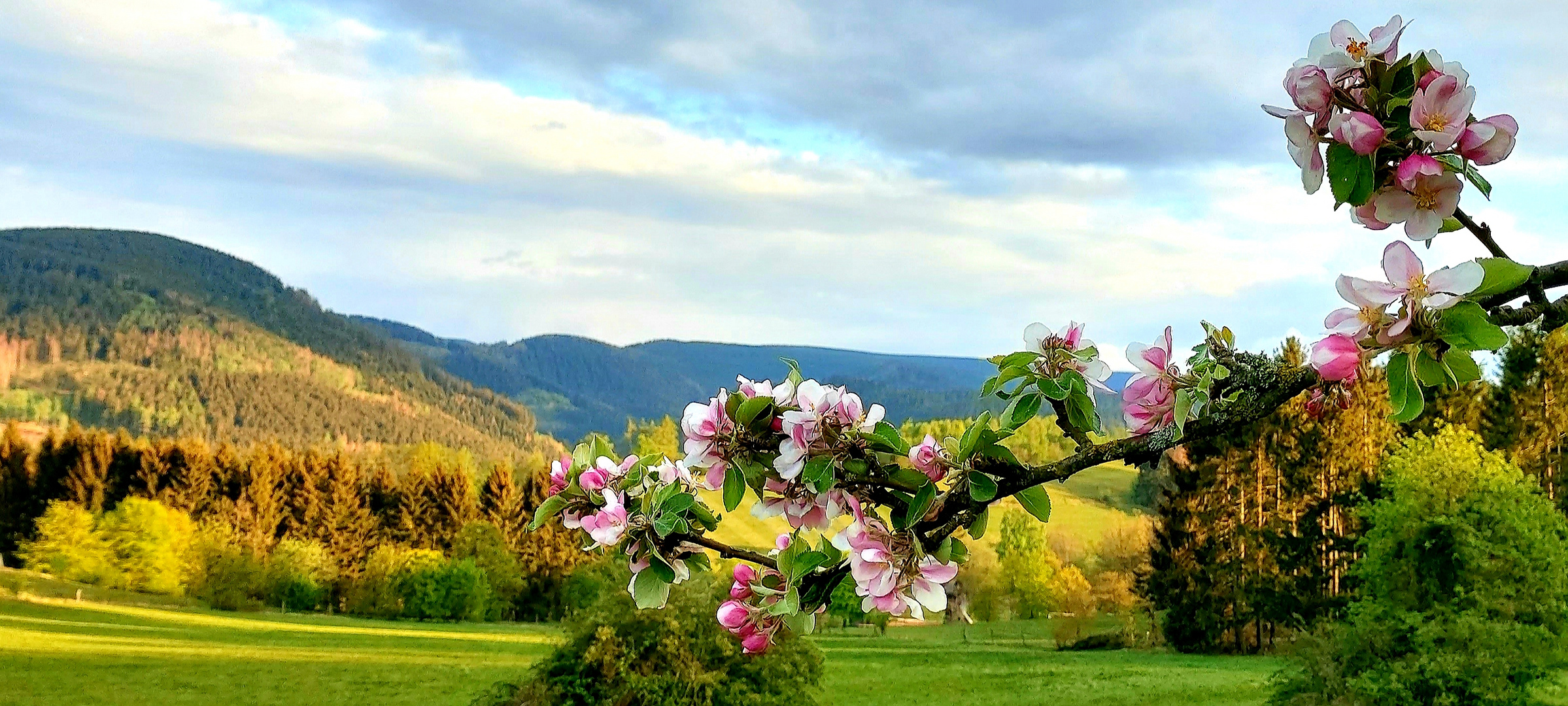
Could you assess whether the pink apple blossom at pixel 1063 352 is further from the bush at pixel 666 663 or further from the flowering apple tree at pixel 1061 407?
the bush at pixel 666 663

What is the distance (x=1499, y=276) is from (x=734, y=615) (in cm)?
154

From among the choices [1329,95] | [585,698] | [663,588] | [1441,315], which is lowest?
[585,698]

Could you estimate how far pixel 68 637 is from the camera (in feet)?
132

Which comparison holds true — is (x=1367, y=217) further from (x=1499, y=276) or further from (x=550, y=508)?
(x=550, y=508)

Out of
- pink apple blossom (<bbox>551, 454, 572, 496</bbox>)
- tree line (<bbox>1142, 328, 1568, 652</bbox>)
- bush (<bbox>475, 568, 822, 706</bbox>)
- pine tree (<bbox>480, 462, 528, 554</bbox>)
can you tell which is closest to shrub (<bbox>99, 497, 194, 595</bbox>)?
pine tree (<bbox>480, 462, 528, 554</bbox>)

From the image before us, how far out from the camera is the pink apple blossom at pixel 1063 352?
1.98 meters

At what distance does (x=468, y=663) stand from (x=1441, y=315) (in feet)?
131

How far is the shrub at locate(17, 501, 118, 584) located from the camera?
57906mm

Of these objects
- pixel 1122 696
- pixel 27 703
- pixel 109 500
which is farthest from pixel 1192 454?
pixel 109 500

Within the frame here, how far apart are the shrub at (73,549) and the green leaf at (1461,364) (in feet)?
221

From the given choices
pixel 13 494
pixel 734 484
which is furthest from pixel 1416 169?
pixel 13 494

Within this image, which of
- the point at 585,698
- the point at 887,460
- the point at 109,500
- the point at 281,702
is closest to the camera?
the point at 887,460

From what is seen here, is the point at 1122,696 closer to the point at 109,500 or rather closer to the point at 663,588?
the point at 663,588

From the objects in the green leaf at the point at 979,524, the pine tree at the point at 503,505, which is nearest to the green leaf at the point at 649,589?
the green leaf at the point at 979,524
